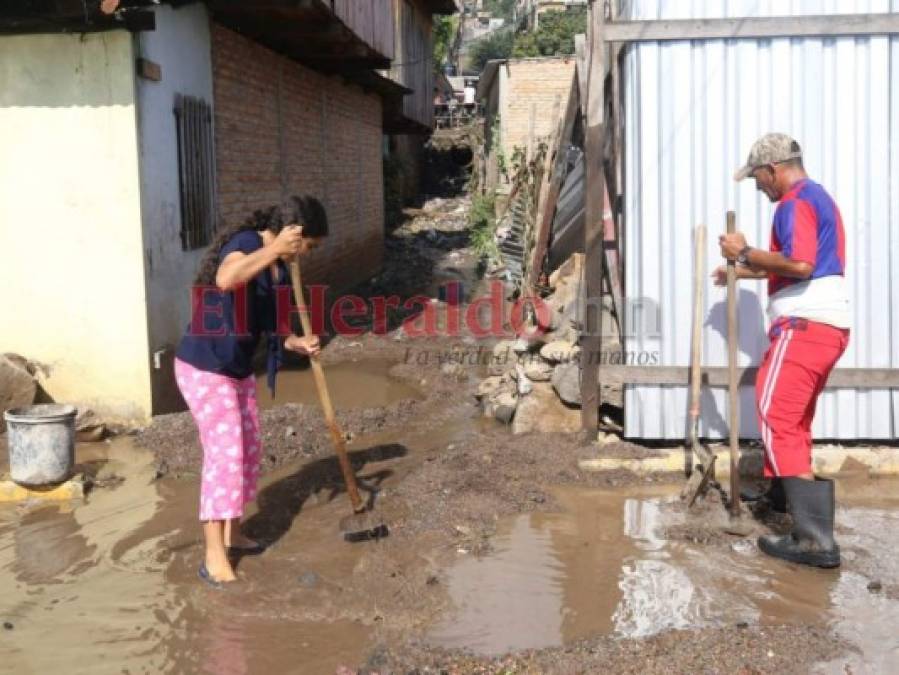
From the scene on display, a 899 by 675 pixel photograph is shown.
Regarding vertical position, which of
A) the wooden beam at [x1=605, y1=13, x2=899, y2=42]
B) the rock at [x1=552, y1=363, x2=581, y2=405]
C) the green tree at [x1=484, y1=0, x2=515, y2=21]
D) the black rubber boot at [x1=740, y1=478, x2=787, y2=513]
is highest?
the green tree at [x1=484, y1=0, x2=515, y2=21]

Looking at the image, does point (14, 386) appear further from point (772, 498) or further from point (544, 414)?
point (772, 498)

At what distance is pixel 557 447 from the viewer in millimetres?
6211

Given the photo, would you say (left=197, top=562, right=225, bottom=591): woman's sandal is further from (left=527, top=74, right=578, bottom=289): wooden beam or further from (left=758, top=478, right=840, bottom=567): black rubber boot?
(left=527, top=74, right=578, bottom=289): wooden beam

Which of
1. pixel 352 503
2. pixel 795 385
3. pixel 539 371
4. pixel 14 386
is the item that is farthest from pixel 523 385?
pixel 14 386

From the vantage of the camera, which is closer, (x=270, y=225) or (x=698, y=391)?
A: (x=270, y=225)

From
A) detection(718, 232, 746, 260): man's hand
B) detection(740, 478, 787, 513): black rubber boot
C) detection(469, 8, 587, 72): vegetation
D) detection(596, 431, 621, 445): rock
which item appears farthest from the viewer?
detection(469, 8, 587, 72): vegetation

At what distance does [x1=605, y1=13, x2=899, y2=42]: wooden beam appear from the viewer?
5641mm

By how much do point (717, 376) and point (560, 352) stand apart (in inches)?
50.3

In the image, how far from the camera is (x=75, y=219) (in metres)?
7.00

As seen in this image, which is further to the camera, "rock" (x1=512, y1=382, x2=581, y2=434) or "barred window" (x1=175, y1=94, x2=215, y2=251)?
"barred window" (x1=175, y1=94, x2=215, y2=251)

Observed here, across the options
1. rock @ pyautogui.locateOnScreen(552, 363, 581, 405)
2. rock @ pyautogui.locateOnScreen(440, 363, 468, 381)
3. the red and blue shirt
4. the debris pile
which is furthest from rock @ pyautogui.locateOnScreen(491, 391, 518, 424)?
the red and blue shirt

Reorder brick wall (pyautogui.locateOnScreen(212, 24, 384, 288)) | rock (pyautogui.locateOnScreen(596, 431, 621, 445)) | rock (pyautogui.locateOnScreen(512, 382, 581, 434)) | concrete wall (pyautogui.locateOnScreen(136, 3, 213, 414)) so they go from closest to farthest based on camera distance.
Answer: rock (pyautogui.locateOnScreen(596, 431, 621, 445)) < rock (pyautogui.locateOnScreen(512, 382, 581, 434)) < concrete wall (pyautogui.locateOnScreen(136, 3, 213, 414)) < brick wall (pyautogui.locateOnScreen(212, 24, 384, 288))

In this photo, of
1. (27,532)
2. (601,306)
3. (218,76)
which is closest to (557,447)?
(601,306)

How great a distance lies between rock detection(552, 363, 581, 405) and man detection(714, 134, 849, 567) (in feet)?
6.05
